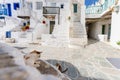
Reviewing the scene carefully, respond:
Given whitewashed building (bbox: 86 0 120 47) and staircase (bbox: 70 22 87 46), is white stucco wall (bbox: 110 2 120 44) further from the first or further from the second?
staircase (bbox: 70 22 87 46)

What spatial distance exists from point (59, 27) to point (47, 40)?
8.11ft

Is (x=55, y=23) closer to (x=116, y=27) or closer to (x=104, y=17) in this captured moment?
(x=104, y=17)

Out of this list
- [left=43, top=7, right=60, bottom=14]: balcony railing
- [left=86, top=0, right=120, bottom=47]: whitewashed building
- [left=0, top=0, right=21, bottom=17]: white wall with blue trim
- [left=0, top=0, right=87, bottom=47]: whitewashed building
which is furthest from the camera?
[left=0, top=0, right=21, bottom=17]: white wall with blue trim

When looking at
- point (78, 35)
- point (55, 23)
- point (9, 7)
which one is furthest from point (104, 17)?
point (9, 7)

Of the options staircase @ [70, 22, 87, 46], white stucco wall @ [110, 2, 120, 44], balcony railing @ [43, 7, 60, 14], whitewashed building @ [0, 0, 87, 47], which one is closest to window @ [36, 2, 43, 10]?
whitewashed building @ [0, 0, 87, 47]

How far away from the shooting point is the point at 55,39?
11.8 metres

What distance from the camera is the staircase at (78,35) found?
10.7 meters

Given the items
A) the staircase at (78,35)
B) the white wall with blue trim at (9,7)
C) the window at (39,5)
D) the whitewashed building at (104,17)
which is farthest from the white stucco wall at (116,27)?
the white wall with blue trim at (9,7)

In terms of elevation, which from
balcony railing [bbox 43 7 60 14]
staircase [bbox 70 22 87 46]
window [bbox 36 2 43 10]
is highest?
window [bbox 36 2 43 10]

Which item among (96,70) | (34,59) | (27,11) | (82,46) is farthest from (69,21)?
(34,59)

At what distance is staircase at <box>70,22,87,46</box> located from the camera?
10.7 metres

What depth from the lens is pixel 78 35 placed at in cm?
1192

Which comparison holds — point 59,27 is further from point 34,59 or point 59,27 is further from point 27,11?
point 34,59

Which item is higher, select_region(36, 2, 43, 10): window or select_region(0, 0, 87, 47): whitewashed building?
select_region(36, 2, 43, 10): window
